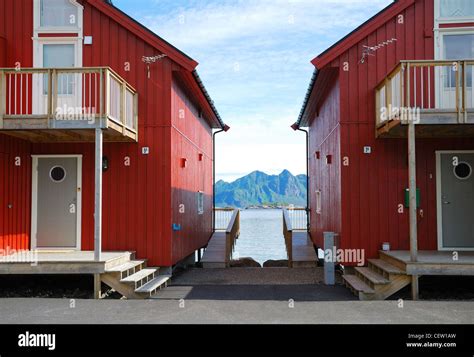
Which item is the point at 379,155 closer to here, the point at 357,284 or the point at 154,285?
the point at 357,284

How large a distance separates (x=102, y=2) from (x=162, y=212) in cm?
522

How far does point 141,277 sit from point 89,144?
12.3 ft

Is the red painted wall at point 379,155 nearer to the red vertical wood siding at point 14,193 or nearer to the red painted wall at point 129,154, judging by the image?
the red painted wall at point 129,154

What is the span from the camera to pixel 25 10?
40.3 ft

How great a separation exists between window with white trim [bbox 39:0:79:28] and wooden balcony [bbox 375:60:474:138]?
7.50 meters

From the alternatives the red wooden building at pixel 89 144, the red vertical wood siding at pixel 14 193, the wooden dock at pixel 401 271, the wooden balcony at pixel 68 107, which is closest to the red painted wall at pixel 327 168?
the wooden dock at pixel 401 271

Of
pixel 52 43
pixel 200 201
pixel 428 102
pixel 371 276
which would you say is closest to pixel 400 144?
pixel 428 102

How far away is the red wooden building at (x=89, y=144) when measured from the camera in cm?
1188

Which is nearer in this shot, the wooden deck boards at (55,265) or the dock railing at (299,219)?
the wooden deck boards at (55,265)

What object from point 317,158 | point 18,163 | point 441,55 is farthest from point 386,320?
point 317,158

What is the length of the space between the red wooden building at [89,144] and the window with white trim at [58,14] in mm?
24

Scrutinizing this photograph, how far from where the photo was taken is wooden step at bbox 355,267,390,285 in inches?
376

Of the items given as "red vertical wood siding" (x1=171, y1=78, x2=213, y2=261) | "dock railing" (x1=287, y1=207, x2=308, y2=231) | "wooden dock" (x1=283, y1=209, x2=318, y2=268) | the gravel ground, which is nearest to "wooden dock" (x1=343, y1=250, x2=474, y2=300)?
the gravel ground
